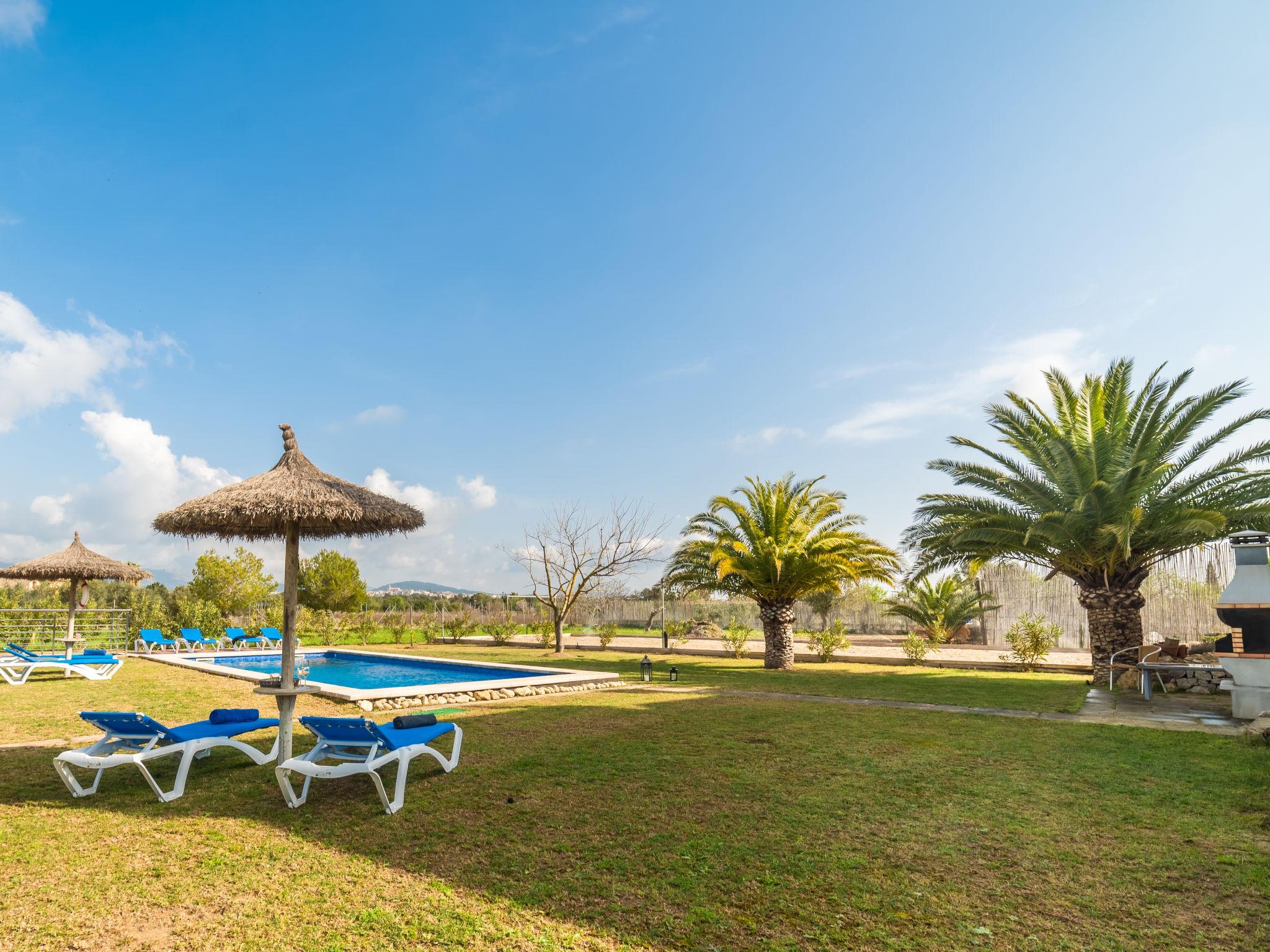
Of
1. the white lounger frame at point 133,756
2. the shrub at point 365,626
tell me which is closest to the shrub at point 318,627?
the shrub at point 365,626

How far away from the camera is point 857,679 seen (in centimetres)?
1397

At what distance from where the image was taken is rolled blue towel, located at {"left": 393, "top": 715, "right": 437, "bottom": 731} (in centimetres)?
563

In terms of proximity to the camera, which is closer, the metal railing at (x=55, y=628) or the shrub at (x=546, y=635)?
the metal railing at (x=55, y=628)

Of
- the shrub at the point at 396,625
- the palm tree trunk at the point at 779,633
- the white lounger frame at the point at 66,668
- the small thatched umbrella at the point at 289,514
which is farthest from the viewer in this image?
the shrub at the point at 396,625

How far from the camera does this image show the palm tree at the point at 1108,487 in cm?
1167

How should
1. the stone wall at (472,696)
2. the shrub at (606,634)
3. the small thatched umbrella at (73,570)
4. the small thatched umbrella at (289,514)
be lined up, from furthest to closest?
the shrub at (606,634)
the small thatched umbrella at (73,570)
the stone wall at (472,696)
the small thatched umbrella at (289,514)

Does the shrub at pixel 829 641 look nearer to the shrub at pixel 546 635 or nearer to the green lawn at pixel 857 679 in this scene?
the green lawn at pixel 857 679

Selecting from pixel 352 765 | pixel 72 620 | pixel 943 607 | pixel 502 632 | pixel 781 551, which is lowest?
pixel 502 632

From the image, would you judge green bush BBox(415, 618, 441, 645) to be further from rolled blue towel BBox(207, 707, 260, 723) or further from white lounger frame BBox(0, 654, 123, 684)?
rolled blue towel BBox(207, 707, 260, 723)

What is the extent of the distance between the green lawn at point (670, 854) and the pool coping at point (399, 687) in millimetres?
1948

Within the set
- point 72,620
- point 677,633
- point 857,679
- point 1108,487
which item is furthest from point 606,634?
point 1108,487

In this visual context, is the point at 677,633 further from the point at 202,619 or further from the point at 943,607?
the point at 202,619

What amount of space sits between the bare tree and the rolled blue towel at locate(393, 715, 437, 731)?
18548mm

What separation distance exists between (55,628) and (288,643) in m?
19.7
